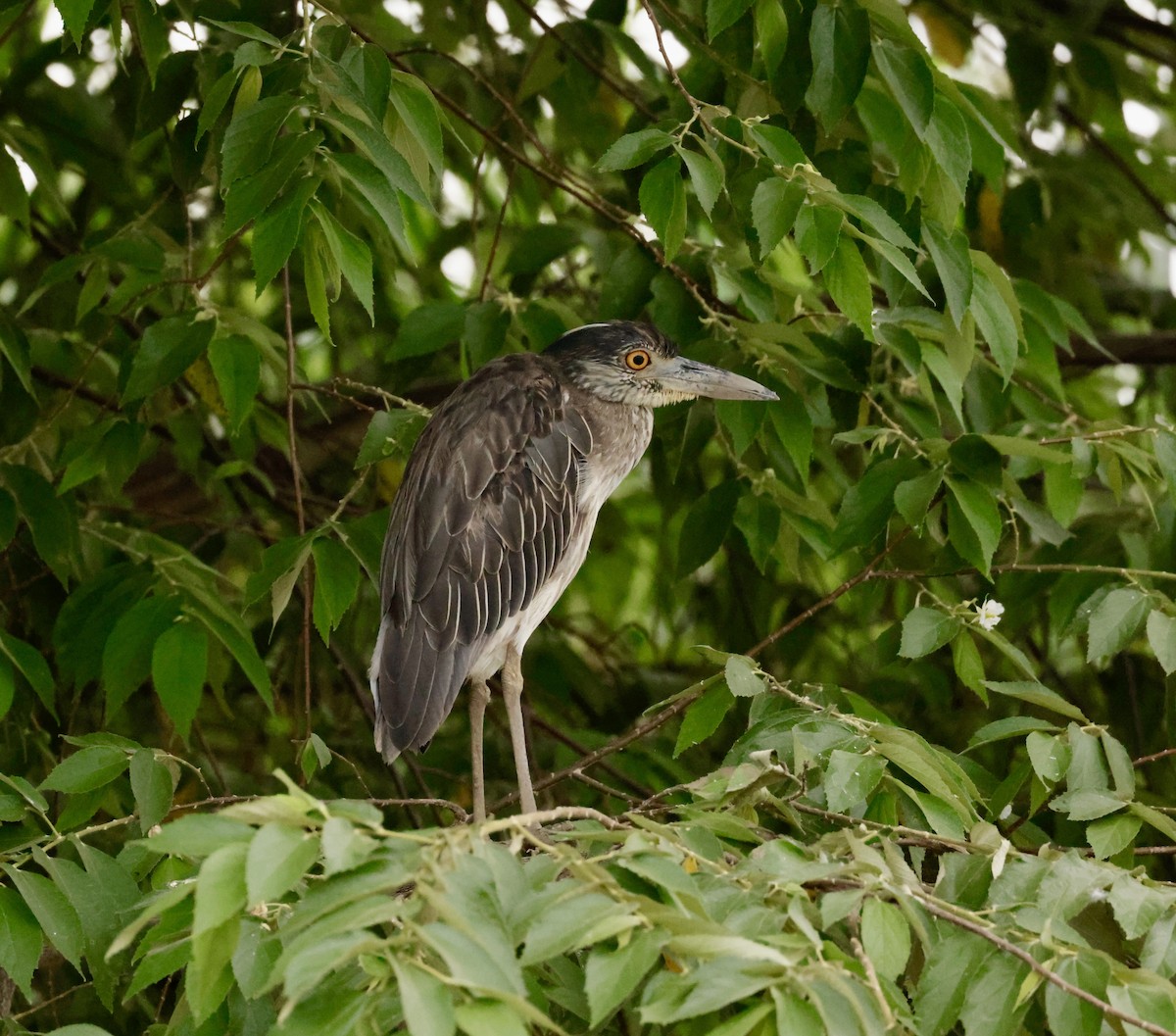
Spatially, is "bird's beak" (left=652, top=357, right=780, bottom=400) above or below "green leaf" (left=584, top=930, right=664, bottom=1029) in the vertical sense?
above

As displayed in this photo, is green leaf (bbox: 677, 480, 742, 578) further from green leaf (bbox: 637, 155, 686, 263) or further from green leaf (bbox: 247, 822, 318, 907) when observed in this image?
green leaf (bbox: 247, 822, 318, 907)

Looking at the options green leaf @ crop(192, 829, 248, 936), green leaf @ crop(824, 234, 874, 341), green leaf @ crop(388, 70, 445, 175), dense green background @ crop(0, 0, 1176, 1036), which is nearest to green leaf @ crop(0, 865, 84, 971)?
dense green background @ crop(0, 0, 1176, 1036)

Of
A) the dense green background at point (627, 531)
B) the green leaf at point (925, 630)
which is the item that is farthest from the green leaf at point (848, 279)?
the green leaf at point (925, 630)

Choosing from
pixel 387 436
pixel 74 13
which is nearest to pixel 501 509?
pixel 387 436

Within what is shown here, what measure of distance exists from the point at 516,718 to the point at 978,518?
3.51 feet

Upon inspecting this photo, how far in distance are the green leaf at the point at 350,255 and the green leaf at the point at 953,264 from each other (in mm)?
981

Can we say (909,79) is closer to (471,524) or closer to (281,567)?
(471,524)

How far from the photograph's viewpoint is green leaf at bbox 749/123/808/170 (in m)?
2.29

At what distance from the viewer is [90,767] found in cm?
208

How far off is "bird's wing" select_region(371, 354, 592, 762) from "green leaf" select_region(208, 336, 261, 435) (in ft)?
1.49

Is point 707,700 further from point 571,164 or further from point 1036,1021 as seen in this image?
point 571,164

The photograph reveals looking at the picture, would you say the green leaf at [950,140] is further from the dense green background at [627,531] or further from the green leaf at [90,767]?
the green leaf at [90,767]

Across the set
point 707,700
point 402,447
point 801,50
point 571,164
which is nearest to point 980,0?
point 571,164

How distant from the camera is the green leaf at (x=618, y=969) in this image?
1354mm
